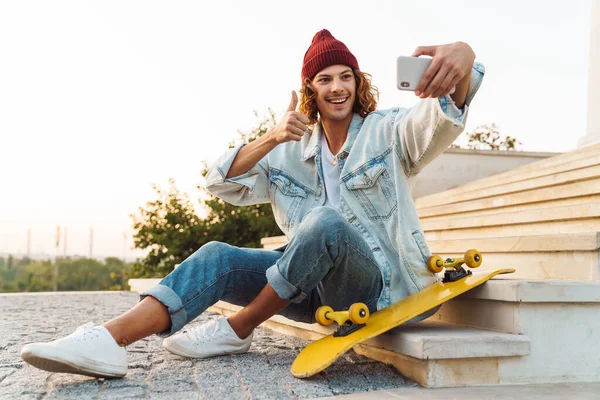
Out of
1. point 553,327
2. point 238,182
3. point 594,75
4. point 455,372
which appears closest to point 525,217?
point 553,327

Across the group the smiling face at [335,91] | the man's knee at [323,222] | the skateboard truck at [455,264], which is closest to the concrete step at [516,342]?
the skateboard truck at [455,264]

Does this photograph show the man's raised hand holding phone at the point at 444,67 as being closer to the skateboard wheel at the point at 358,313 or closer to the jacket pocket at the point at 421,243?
the jacket pocket at the point at 421,243

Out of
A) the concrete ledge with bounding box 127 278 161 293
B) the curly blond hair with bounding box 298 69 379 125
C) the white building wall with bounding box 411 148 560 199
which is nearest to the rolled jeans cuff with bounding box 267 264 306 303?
the curly blond hair with bounding box 298 69 379 125

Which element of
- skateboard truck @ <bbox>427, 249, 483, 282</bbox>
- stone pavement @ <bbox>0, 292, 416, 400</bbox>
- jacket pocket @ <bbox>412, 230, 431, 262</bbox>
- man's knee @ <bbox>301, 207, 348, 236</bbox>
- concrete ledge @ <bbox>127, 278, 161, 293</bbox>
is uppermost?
man's knee @ <bbox>301, 207, 348, 236</bbox>

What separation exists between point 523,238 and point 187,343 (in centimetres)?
163

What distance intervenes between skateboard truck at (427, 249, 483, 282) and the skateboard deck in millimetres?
35

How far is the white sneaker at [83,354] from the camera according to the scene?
1.71 metres

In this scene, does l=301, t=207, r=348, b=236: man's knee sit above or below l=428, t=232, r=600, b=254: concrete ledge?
above

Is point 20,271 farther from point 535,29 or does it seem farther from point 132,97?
point 535,29

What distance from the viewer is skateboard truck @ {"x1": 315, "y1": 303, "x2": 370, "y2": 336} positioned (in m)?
1.90

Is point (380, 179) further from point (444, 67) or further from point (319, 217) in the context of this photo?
point (444, 67)

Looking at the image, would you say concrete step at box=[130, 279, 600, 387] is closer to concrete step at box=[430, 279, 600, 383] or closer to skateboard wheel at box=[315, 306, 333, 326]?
concrete step at box=[430, 279, 600, 383]

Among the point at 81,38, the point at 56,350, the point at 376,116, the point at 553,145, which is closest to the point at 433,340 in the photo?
the point at 376,116

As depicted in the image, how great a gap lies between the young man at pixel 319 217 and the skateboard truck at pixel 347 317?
0.35 feet
